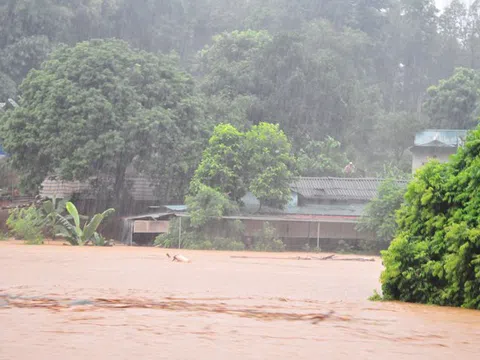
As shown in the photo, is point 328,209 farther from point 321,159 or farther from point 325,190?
point 321,159

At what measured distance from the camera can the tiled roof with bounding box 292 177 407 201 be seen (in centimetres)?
2881

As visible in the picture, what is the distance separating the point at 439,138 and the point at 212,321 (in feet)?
100

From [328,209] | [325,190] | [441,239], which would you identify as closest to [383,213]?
[328,209]

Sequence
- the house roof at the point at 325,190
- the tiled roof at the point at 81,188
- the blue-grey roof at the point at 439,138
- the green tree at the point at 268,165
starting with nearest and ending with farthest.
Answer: the green tree at the point at 268,165 < the house roof at the point at 325,190 < the tiled roof at the point at 81,188 < the blue-grey roof at the point at 439,138

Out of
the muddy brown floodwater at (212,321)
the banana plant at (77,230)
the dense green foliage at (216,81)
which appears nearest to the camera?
the muddy brown floodwater at (212,321)

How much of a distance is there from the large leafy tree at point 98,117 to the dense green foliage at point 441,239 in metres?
18.2

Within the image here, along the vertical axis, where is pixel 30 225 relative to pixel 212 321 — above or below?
above

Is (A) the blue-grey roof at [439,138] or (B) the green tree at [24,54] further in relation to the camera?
(B) the green tree at [24,54]

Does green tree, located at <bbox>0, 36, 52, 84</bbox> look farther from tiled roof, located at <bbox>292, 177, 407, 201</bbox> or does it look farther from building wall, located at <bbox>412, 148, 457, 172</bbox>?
building wall, located at <bbox>412, 148, 457, 172</bbox>

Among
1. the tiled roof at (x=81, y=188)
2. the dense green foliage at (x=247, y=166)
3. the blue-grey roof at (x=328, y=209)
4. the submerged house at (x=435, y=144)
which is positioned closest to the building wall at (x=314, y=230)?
the dense green foliage at (x=247, y=166)

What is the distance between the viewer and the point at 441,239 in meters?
9.17

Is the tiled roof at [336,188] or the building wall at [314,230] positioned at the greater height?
the tiled roof at [336,188]

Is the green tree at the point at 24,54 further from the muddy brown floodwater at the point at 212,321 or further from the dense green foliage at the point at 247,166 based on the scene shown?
the muddy brown floodwater at the point at 212,321

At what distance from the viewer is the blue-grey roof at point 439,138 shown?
3497 cm
